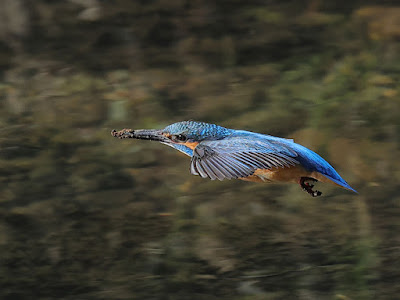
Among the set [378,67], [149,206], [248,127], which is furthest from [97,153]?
[378,67]

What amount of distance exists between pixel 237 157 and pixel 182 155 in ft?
5.05

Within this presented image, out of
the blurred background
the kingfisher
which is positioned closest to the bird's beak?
the kingfisher

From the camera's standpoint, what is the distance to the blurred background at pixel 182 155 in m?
2.49

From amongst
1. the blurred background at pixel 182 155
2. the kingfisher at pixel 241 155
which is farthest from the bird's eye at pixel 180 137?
the blurred background at pixel 182 155

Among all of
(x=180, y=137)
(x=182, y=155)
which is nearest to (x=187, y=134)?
(x=180, y=137)

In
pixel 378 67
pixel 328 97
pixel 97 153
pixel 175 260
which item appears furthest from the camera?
pixel 378 67

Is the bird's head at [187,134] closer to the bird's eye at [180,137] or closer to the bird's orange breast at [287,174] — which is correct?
the bird's eye at [180,137]

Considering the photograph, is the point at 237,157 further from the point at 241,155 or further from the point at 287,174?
the point at 287,174

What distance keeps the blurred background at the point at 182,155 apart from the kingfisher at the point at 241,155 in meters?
0.80

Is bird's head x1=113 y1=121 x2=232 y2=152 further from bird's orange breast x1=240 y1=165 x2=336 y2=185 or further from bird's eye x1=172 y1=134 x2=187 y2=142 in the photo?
bird's orange breast x1=240 y1=165 x2=336 y2=185

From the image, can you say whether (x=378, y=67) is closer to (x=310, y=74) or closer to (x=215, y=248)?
(x=310, y=74)

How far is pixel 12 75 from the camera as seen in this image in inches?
148

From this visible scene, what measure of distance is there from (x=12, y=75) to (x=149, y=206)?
1.35 metres

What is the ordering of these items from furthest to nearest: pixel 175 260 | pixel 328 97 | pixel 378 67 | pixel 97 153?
pixel 378 67, pixel 328 97, pixel 97 153, pixel 175 260
